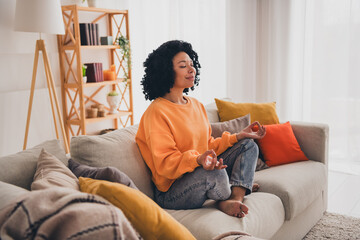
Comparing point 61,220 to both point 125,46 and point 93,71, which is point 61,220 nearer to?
point 93,71

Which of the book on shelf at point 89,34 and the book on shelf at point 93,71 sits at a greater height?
the book on shelf at point 89,34

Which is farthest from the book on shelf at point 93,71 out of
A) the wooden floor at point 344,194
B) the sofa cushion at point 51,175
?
the wooden floor at point 344,194

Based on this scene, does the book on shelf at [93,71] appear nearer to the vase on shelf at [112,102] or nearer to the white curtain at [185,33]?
the vase on shelf at [112,102]

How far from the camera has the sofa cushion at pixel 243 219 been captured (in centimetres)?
165

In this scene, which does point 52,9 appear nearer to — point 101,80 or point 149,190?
point 101,80

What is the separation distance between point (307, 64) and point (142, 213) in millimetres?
3666

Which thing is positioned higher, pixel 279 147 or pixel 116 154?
pixel 116 154

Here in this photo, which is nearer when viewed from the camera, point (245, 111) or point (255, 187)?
point (255, 187)

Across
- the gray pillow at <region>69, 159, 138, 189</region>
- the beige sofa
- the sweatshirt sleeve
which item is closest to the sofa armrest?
the beige sofa

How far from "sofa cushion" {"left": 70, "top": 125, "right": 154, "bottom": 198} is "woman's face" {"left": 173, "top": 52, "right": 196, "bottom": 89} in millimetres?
378

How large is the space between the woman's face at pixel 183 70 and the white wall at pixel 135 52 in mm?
1789

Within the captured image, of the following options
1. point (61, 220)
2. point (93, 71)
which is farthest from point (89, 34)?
point (61, 220)

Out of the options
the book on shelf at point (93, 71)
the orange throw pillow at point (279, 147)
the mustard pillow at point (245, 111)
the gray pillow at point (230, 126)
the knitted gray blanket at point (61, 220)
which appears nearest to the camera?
the knitted gray blanket at point (61, 220)

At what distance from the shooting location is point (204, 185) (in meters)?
1.81
